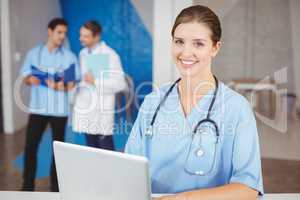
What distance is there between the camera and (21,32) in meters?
3.05

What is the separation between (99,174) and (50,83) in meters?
1.94

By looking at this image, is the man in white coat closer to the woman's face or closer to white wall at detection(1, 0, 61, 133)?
white wall at detection(1, 0, 61, 133)

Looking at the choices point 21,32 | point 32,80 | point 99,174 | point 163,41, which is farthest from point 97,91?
point 99,174

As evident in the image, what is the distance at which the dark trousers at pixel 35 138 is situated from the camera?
2.88m

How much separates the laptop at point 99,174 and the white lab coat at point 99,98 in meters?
1.64

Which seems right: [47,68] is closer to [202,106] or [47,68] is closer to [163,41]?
[163,41]

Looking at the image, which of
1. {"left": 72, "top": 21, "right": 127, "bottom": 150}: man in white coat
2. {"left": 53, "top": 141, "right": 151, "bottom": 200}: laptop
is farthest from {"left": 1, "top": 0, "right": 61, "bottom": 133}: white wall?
{"left": 53, "top": 141, "right": 151, "bottom": 200}: laptop

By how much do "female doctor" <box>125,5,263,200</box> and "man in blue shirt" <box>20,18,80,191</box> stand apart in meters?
1.44

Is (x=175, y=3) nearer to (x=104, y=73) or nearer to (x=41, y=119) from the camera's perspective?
(x=104, y=73)

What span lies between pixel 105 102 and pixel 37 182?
82 cm

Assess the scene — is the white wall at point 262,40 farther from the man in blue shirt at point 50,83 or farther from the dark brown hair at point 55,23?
the dark brown hair at point 55,23

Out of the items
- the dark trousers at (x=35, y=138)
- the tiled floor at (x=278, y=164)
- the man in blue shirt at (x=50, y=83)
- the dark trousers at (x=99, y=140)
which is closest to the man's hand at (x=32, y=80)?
the man in blue shirt at (x=50, y=83)

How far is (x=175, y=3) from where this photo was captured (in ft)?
6.55

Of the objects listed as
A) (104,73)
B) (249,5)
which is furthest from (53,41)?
(249,5)
